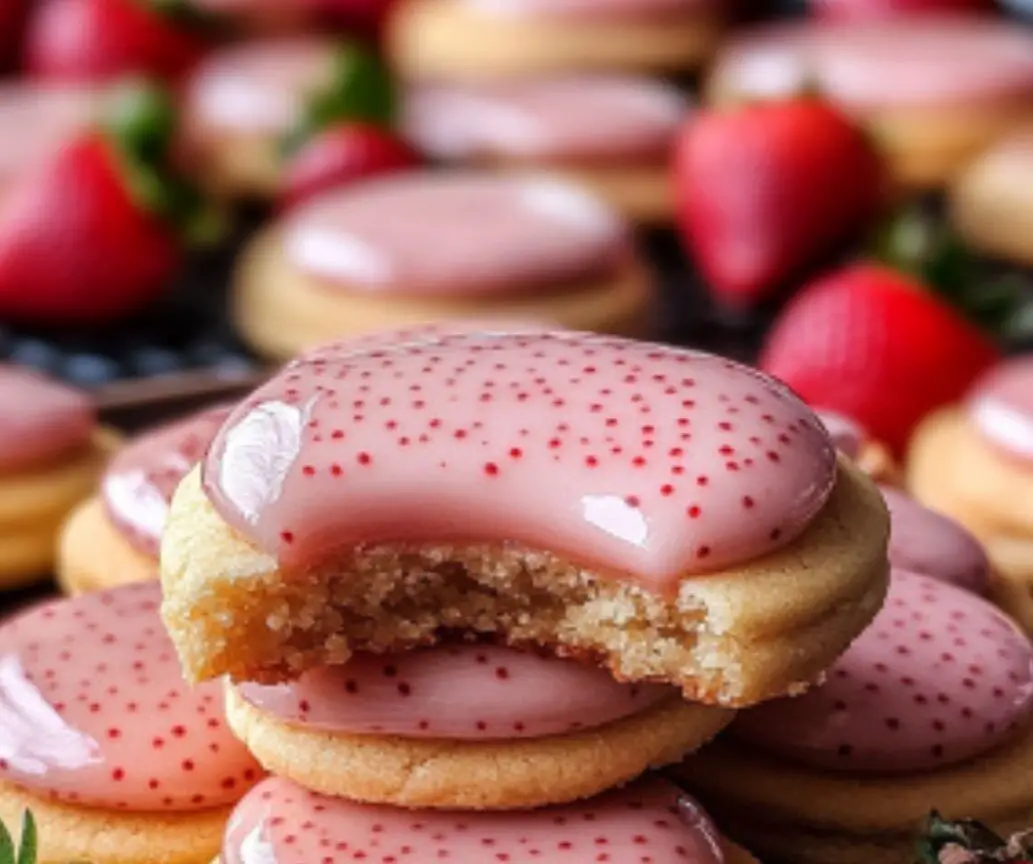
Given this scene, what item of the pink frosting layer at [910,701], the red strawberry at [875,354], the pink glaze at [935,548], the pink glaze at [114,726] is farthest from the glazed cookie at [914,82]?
the pink glaze at [114,726]

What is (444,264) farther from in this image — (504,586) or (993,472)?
(504,586)

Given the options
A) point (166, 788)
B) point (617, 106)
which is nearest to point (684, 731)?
point (166, 788)

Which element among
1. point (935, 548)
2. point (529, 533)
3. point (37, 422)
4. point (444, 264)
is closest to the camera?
point (529, 533)

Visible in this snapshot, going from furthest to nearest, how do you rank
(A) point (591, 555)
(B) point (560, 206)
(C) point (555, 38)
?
(C) point (555, 38)
(B) point (560, 206)
(A) point (591, 555)

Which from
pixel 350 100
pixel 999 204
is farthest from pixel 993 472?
pixel 350 100

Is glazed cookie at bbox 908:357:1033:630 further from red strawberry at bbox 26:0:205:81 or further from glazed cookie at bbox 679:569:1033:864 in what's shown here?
red strawberry at bbox 26:0:205:81

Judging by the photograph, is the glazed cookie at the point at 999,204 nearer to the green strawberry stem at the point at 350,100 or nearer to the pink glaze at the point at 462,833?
the green strawberry stem at the point at 350,100

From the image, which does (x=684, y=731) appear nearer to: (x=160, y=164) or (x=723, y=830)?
(x=723, y=830)
